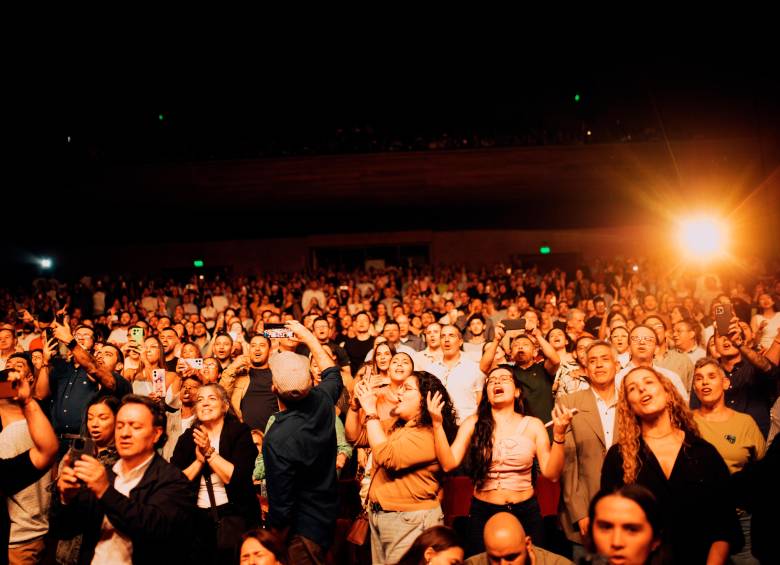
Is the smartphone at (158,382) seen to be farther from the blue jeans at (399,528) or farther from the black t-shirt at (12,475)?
the blue jeans at (399,528)

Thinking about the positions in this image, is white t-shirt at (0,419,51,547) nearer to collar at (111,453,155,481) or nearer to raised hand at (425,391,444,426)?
collar at (111,453,155,481)

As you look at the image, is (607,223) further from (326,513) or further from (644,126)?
(326,513)

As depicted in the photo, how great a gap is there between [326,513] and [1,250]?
53.7 feet

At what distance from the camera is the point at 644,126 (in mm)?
15586

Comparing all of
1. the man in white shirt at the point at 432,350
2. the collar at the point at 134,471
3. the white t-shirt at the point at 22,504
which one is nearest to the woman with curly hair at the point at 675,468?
the collar at the point at 134,471

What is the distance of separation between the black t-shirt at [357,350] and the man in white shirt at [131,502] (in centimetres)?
424

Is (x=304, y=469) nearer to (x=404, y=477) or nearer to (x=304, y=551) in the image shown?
(x=304, y=551)

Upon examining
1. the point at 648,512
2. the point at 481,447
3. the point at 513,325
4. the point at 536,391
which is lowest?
the point at 648,512

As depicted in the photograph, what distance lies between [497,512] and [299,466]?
1.00 meters

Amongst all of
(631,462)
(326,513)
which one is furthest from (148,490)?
(631,462)

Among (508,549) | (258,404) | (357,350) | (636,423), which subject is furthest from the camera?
(357,350)

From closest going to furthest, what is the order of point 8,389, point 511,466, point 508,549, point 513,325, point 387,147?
1. point 508,549
2. point 8,389
3. point 511,466
4. point 513,325
5. point 387,147

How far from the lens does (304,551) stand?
8.99ft

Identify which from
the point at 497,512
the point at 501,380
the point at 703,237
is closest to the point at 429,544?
the point at 497,512
